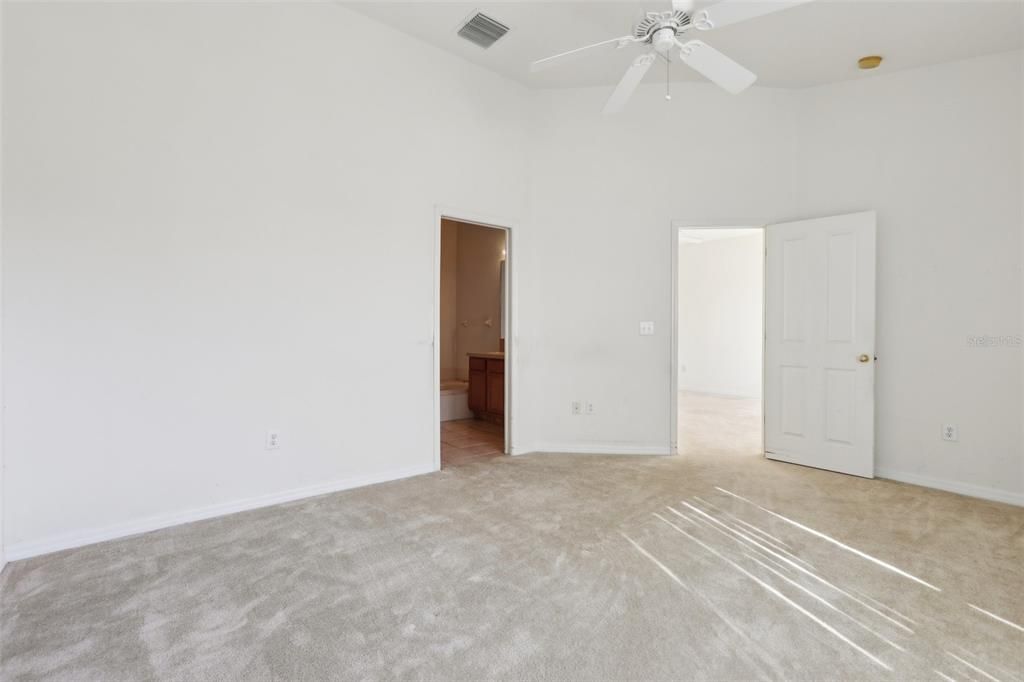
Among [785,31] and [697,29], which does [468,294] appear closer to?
[785,31]

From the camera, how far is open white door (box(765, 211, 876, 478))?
12.0 feet

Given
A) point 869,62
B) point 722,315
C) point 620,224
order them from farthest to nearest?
point 722,315, point 620,224, point 869,62

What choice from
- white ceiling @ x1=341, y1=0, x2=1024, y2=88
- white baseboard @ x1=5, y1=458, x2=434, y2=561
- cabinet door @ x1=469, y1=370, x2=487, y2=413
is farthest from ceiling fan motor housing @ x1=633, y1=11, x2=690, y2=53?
cabinet door @ x1=469, y1=370, x2=487, y2=413

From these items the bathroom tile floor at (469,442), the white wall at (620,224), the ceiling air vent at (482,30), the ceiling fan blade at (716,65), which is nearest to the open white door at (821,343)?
the white wall at (620,224)

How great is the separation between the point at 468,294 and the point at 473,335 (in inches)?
22.6

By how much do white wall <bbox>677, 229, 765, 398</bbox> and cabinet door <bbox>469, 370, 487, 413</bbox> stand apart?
4819 mm

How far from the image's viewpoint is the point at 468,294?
6.64 m

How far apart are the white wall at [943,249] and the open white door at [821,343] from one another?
0.66 ft

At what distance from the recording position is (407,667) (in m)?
1.56

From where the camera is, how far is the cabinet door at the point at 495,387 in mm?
5188

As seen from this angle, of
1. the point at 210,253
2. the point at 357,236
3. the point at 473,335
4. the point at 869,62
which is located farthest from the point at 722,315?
the point at 210,253

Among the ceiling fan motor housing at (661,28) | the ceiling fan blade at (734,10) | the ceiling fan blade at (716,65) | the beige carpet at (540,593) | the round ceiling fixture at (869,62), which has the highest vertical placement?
the round ceiling fixture at (869,62)

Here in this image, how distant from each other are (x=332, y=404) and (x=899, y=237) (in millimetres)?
4316

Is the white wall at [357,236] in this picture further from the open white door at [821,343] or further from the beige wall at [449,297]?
the beige wall at [449,297]
